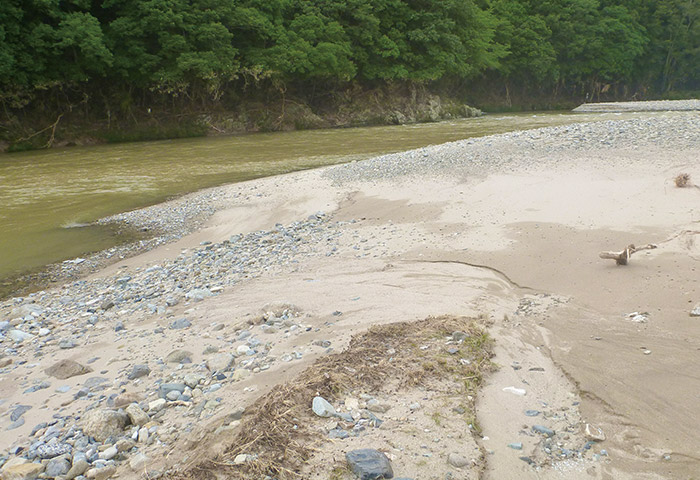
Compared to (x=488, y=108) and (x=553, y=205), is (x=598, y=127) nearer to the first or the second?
(x=553, y=205)

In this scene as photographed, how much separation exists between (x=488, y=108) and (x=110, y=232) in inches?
1789

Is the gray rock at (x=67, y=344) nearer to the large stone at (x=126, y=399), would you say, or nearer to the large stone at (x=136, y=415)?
the large stone at (x=126, y=399)

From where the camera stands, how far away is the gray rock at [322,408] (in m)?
2.93

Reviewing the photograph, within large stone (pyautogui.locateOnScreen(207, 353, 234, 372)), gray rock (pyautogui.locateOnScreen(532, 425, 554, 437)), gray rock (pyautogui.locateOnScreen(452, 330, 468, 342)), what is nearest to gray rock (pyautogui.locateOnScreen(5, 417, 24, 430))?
large stone (pyautogui.locateOnScreen(207, 353, 234, 372))

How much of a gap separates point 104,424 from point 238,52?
2986 cm

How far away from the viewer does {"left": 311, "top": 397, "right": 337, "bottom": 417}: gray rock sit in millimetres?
2934

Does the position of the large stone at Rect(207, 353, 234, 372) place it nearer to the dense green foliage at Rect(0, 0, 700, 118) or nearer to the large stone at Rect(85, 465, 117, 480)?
the large stone at Rect(85, 465, 117, 480)

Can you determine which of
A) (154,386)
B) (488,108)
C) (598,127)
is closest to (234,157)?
(598,127)

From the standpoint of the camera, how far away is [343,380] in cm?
327

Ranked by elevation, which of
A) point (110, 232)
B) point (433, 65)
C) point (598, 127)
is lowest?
point (110, 232)

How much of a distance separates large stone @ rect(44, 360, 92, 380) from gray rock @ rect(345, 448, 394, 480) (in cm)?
262

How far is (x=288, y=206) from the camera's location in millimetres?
9828

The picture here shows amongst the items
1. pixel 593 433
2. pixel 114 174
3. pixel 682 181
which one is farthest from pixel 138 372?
pixel 114 174

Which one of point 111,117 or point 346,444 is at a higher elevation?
point 111,117
